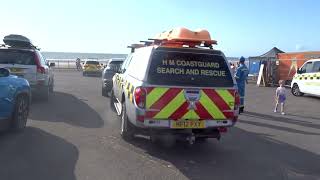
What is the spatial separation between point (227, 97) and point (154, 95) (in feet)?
4.33

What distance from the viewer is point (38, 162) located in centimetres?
691

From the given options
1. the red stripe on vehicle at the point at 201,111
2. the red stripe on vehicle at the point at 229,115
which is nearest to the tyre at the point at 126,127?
the red stripe on vehicle at the point at 201,111

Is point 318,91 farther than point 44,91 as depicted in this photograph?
Yes

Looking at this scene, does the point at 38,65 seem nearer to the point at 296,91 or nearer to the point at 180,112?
the point at 180,112

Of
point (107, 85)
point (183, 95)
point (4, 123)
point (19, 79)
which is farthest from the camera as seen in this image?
point (107, 85)

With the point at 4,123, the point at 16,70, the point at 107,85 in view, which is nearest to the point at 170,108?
the point at 4,123

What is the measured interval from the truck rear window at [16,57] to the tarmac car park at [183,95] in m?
6.56

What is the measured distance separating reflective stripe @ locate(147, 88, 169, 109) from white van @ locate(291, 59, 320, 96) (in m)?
13.8

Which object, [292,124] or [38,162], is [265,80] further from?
[38,162]

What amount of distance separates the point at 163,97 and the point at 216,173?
1599mm

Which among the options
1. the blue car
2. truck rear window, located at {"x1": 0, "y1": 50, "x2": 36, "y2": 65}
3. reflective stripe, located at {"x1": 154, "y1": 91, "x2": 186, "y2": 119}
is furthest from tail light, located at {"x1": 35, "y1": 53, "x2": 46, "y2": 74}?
reflective stripe, located at {"x1": 154, "y1": 91, "x2": 186, "y2": 119}

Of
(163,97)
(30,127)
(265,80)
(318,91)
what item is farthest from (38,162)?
(265,80)

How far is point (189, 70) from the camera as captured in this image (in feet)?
26.4

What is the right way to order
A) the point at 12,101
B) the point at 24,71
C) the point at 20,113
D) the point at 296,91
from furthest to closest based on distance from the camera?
the point at 296,91 < the point at 24,71 < the point at 20,113 < the point at 12,101
